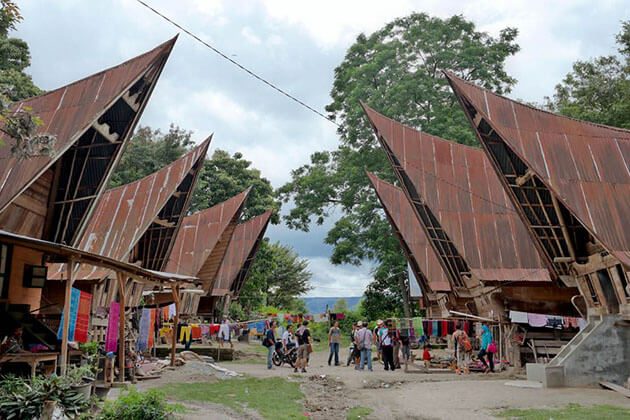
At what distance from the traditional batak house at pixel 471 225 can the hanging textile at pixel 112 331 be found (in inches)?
514

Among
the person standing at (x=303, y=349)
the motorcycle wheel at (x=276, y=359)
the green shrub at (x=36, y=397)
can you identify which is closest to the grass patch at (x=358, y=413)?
the green shrub at (x=36, y=397)

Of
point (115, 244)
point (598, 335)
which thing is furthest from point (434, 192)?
point (115, 244)

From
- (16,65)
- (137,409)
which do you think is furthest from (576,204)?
(16,65)

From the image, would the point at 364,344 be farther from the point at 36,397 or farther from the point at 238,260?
the point at 238,260

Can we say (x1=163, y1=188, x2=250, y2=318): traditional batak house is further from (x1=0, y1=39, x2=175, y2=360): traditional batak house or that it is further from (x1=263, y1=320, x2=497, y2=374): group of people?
(x1=0, y1=39, x2=175, y2=360): traditional batak house

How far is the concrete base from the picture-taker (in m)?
15.6

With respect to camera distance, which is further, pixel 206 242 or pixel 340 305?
pixel 340 305

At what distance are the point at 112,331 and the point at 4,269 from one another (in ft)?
9.50

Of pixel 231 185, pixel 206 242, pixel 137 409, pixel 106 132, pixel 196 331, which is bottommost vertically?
pixel 137 409

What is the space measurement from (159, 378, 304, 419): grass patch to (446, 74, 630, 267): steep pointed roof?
8.37m

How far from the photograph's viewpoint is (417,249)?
100ft

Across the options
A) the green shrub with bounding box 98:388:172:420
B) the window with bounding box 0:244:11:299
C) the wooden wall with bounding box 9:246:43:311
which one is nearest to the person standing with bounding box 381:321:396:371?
the wooden wall with bounding box 9:246:43:311

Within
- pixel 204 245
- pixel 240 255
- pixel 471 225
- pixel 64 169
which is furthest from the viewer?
pixel 240 255

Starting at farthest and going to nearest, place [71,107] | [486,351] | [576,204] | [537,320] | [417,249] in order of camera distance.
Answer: [417,249] < [537,320] < [486,351] < [71,107] < [576,204]
